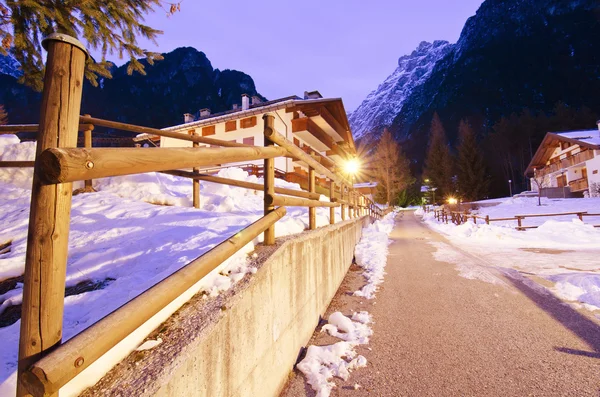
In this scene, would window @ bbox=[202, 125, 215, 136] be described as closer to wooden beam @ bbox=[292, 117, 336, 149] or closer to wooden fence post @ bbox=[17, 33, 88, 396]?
wooden beam @ bbox=[292, 117, 336, 149]

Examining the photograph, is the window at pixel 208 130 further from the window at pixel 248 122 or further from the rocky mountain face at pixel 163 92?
the rocky mountain face at pixel 163 92

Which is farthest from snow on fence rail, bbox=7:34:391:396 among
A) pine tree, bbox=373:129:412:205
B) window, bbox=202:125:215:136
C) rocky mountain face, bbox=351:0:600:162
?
rocky mountain face, bbox=351:0:600:162

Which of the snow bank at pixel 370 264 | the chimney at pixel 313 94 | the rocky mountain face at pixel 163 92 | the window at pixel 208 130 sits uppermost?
the rocky mountain face at pixel 163 92

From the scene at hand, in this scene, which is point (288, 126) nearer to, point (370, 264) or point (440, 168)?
point (370, 264)

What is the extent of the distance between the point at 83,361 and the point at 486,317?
3.77 meters

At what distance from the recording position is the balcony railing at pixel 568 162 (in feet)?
96.5

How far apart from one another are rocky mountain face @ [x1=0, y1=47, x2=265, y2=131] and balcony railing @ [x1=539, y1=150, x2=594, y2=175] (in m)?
79.2

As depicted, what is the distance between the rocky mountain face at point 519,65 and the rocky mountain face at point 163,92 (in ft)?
224

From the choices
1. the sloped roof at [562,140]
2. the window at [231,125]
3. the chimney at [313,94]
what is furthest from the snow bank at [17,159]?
the sloped roof at [562,140]

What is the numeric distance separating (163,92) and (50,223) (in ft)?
356

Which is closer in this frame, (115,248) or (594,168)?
(115,248)

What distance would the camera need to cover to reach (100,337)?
34.8 inches

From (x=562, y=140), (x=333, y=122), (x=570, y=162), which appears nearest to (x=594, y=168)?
(x=570, y=162)

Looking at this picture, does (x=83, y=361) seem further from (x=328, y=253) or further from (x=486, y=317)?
(x=486, y=317)
